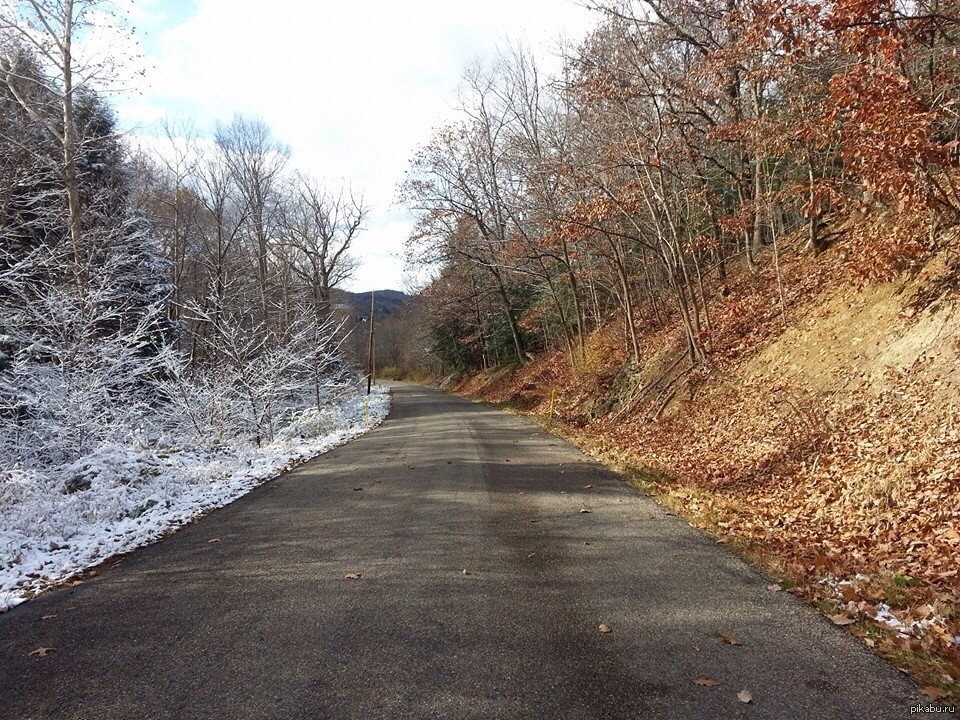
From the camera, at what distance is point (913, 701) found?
318 cm

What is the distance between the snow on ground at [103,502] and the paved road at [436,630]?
2.00 feet

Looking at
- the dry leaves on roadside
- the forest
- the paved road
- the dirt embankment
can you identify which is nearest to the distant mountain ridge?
the forest

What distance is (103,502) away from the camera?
8016 millimetres

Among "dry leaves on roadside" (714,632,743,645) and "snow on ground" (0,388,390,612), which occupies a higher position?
"snow on ground" (0,388,390,612)

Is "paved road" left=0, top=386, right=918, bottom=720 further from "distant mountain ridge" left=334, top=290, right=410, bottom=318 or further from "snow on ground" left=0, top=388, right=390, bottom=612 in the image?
"distant mountain ridge" left=334, top=290, right=410, bottom=318

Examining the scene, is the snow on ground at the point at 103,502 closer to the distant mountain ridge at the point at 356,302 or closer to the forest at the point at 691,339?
the forest at the point at 691,339

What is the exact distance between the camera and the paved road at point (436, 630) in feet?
10.8

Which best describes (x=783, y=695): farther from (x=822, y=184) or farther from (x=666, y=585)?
(x=822, y=184)

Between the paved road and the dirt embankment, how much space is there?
51 centimetres

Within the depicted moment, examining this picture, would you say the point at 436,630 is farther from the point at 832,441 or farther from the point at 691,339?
the point at 691,339

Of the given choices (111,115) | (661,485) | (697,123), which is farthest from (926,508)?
(111,115)

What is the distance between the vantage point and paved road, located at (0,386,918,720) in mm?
3305

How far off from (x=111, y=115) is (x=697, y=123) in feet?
69.1

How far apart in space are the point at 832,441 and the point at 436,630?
631 cm
